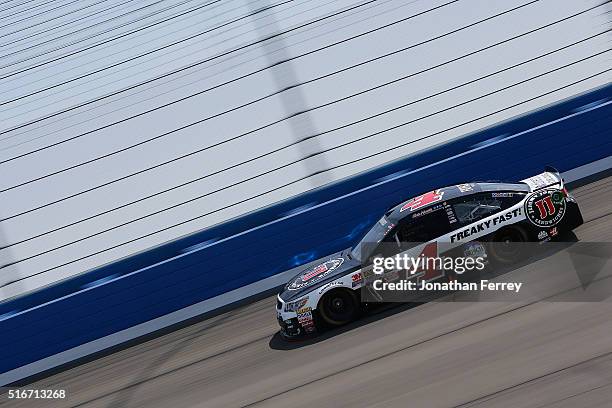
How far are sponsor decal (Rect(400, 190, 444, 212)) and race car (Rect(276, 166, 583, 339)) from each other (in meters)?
0.02

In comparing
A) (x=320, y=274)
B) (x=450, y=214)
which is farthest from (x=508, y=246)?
(x=320, y=274)

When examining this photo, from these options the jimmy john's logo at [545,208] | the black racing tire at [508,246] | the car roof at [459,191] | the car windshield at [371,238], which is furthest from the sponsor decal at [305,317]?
the jimmy john's logo at [545,208]

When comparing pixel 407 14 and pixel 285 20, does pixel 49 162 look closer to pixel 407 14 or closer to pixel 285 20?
pixel 285 20

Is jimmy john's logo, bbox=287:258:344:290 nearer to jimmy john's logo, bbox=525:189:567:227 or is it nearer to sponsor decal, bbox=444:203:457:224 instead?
sponsor decal, bbox=444:203:457:224

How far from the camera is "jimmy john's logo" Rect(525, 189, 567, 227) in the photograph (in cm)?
1054

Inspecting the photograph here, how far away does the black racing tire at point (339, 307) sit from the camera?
34.5 feet

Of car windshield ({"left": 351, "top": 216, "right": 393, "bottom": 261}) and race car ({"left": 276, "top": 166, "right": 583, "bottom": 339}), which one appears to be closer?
race car ({"left": 276, "top": 166, "right": 583, "bottom": 339})

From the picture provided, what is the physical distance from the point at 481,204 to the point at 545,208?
0.85 meters

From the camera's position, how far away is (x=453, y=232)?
34.3 feet

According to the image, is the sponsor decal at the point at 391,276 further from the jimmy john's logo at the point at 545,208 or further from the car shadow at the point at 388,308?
the jimmy john's logo at the point at 545,208

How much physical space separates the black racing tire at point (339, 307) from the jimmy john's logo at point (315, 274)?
0.38 meters

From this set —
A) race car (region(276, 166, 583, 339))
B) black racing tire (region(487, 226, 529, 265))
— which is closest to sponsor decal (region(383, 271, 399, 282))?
race car (region(276, 166, 583, 339))

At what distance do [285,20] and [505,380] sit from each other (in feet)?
31.9

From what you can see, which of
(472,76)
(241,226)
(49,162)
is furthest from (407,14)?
(49,162)
